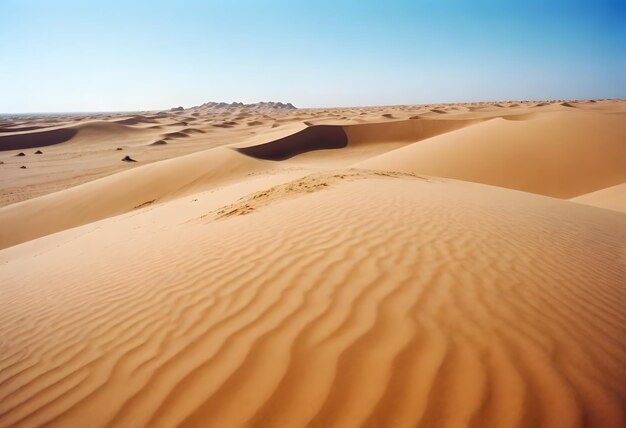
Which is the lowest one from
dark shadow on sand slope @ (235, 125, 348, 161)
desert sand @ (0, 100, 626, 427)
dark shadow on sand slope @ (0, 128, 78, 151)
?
dark shadow on sand slope @ (0, 128, 78, 151)

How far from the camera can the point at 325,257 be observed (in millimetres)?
3404

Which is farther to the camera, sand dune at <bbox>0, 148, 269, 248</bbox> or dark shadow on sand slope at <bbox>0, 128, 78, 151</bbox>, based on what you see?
dark shadow on sand slope at <bbox>0, 128, 78, 151</bbox>

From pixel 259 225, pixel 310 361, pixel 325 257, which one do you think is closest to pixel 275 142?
pixel 259 225

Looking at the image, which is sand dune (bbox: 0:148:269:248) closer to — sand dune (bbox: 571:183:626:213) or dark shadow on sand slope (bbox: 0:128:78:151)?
sand dune (bbox: 571:183:626:213)

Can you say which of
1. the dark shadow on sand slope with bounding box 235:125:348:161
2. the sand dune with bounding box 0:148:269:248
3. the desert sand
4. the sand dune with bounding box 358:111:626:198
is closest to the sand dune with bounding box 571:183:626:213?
the sand dune with bounding box 358:111:626:198

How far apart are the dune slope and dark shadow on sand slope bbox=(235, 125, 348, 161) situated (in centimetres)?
1725

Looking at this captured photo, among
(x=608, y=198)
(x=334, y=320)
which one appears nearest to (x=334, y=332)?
(x=334, y=320)

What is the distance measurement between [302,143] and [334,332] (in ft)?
75.2

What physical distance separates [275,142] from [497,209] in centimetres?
1887

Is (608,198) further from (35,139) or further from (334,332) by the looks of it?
(35,139)

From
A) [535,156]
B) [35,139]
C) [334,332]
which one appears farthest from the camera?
[35,139]

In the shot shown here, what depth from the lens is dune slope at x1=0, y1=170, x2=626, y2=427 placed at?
1772 millimetres

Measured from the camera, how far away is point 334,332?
2258 millimetres

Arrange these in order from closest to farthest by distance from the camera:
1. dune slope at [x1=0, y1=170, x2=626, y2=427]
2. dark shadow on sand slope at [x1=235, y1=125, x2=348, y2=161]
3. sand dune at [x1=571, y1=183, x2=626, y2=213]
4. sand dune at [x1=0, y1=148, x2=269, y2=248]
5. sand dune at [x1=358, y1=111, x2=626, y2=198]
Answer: dune slope at [x1=0, y1=170, x2=626, y2=427]
sand dune at [x1=571, y1=183, x2=626, y2=213]
sand dune at [x1=0, y1=148, x2=269, y2=248]
sand dune at [x1=358, y1=111, x2=626, y2=198]
dark shadow on sand slope at [x1=235, y1=125, x2=348, y2=161]
